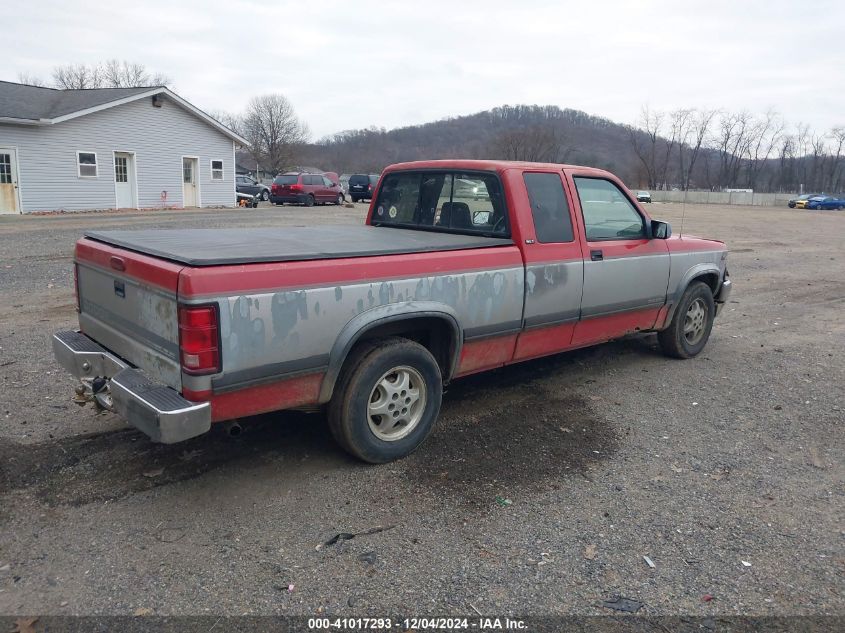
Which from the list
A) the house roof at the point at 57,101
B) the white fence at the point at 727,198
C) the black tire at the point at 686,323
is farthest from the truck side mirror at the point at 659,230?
the white fence at the point at 727,198

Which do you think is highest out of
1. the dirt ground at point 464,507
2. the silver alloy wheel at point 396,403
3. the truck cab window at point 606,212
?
the truck cab window at point 606,212

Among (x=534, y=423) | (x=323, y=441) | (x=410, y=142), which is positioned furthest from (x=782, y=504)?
(x=410, y=142)

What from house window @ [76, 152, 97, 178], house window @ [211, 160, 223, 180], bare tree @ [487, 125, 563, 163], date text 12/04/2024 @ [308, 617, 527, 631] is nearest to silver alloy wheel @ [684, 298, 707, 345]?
date text 12/04/2024 @ [308, 617, 527, 631]

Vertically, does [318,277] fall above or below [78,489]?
above

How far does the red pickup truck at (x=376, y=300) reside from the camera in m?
3.26

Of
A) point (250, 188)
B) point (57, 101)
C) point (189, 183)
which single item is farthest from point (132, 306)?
point (250, 188)

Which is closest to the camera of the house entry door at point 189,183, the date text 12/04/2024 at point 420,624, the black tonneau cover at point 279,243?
the date text 12/04/2024 at point 420,624

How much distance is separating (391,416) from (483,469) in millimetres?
660

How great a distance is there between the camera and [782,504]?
12.5ft

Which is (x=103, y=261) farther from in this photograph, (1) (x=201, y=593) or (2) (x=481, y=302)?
(2) (x=481, y=302)

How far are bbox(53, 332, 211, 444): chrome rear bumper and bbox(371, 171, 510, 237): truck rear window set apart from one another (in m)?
2.55

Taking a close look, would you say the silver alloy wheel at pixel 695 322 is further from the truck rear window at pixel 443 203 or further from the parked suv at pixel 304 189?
the parked suv at pixel 304 189

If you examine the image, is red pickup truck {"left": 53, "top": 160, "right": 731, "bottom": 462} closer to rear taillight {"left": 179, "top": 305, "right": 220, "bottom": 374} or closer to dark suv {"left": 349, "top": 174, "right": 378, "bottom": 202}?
rear taillight {"left": 179, "top": 305, "right": 220, "bottom": 374}

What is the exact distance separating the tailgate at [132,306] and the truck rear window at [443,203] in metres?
2.42
